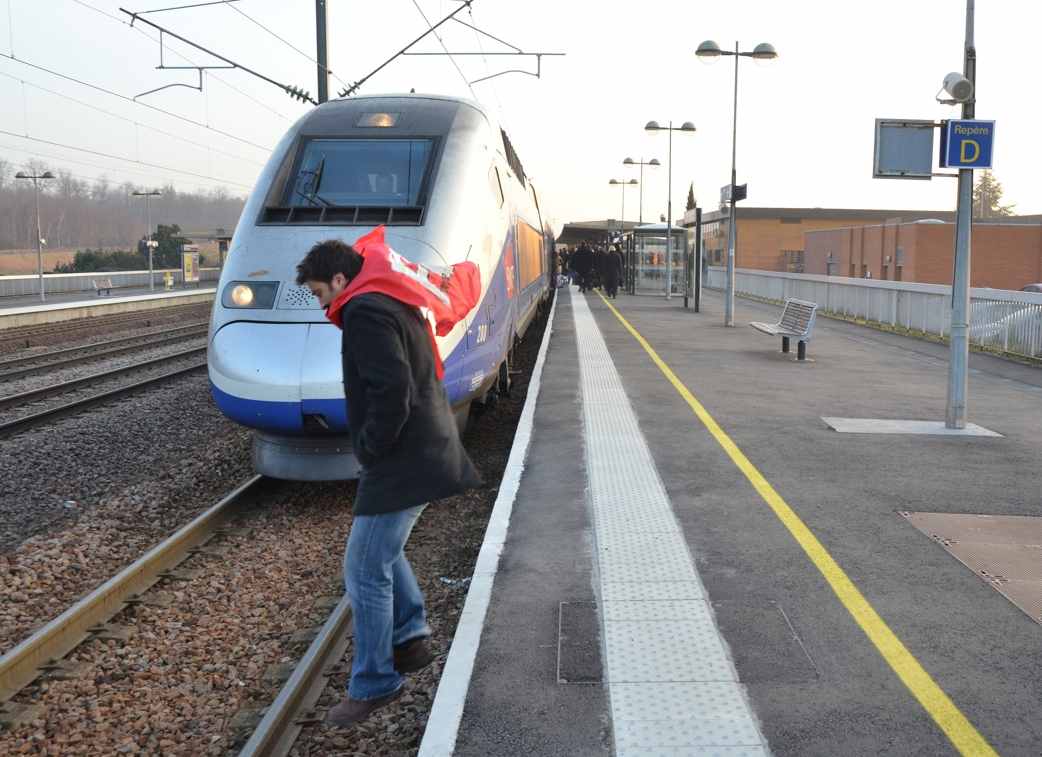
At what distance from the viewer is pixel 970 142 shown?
28.9 feet

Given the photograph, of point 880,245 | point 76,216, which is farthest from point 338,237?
point 76,216

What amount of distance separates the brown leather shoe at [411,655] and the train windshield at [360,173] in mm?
4503

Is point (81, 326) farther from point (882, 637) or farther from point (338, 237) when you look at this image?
point (882, 637)

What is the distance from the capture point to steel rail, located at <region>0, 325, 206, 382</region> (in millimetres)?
15315

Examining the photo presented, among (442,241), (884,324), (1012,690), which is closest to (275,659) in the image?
(1012,690)

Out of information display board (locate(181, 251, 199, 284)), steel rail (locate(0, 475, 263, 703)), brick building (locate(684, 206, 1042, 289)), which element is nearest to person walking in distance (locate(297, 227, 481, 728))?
steel rail (locate(0, 475, 263, 703))

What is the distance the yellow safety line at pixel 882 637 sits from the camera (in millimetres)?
3451

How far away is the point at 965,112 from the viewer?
29.2 feet

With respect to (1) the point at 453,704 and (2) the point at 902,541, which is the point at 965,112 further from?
(1) the point at 453,704

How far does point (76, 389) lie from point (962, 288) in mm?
10661

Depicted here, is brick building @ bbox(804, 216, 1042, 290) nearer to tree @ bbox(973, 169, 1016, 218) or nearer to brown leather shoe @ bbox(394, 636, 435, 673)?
brown leather shoe @ bbox(394, 636, 435, 673)

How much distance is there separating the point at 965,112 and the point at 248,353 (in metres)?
6.24

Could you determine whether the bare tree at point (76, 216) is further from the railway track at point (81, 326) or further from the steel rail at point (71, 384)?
the steel rail at point (71, 384)

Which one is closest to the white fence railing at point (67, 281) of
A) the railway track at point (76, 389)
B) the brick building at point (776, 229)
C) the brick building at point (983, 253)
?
the railway track at point (76, 389)
